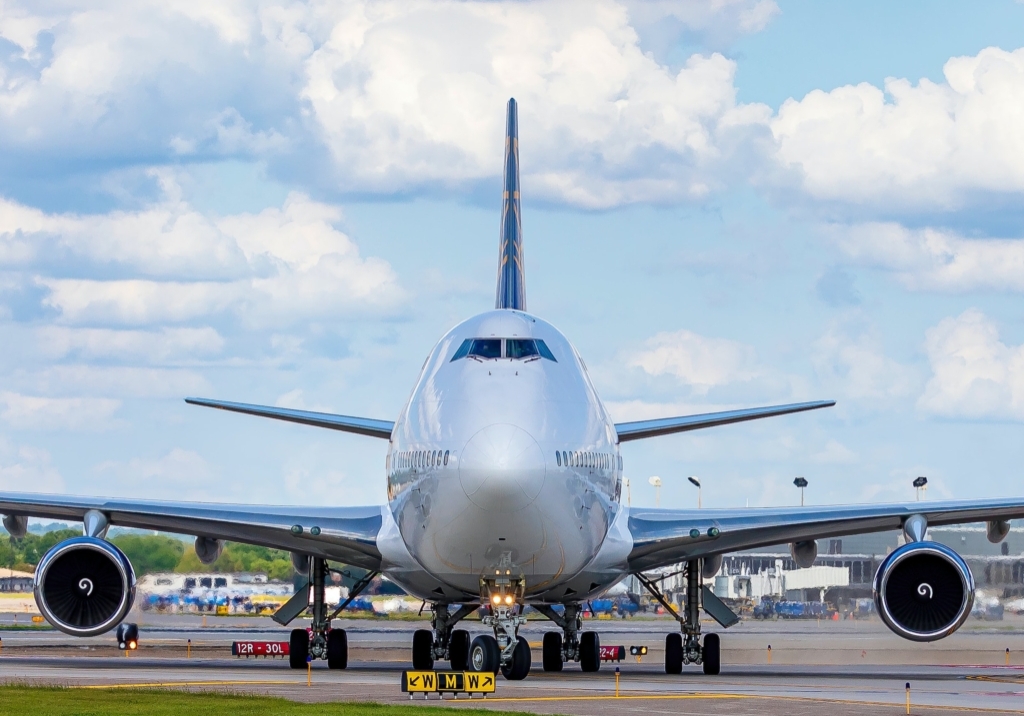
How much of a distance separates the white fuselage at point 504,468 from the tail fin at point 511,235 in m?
5.63

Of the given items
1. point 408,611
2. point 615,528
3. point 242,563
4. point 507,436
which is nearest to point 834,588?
point 408,611

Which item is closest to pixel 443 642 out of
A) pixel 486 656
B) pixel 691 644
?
pixel 691 644

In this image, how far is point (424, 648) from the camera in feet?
109

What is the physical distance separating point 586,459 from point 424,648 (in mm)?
7960

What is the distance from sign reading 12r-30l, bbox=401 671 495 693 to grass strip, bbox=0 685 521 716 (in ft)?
7.83

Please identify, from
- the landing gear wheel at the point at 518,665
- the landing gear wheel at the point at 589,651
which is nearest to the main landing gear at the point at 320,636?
the landing gear wheel at the point at 589,651

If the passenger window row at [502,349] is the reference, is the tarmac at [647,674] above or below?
below

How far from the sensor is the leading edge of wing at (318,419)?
30.5m

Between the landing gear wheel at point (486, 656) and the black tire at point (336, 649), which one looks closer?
the landing gear wheel at point (486, 656)

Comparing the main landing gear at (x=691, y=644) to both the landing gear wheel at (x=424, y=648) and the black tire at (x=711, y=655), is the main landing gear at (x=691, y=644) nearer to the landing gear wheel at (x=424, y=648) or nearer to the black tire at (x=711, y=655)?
the black tire at (x=711, y=655)

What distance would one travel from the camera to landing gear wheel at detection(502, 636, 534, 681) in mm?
27719

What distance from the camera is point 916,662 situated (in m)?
43.1

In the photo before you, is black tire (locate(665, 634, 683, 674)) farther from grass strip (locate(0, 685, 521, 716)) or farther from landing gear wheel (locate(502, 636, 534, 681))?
grass strip (locate(0, 685, 521, 716))

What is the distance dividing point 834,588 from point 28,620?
34.6 m
